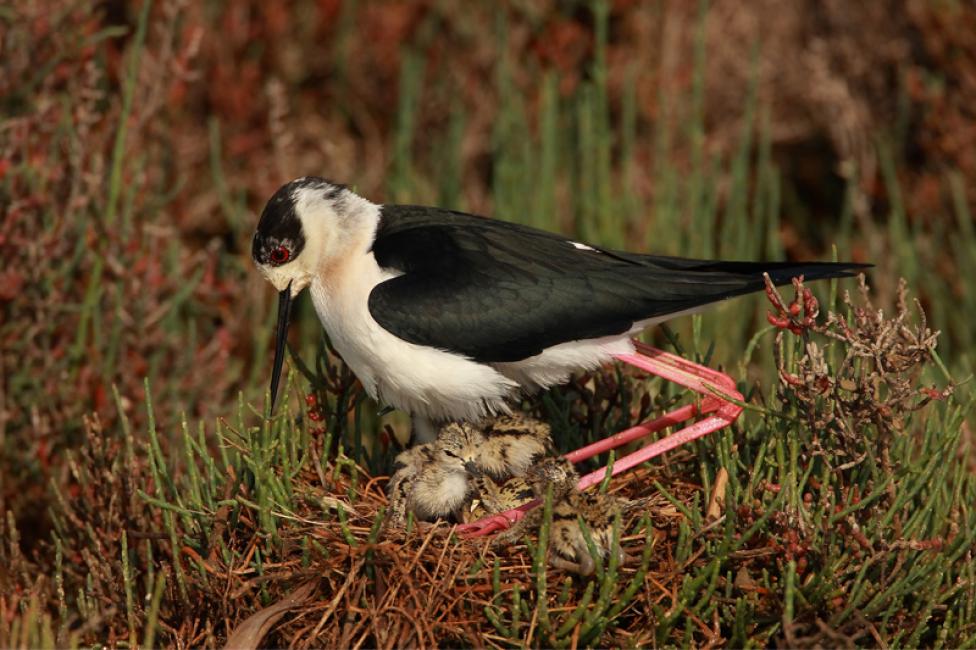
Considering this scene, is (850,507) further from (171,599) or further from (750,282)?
(171,599)

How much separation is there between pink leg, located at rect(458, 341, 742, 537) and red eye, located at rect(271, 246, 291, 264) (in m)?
1.17

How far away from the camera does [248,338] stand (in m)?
6.45

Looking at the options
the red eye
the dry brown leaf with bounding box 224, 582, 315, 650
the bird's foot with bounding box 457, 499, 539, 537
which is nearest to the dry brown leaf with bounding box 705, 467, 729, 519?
the bird's foot with bounding box 457, 499, 539, 537

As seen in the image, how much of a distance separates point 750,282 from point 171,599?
218cm

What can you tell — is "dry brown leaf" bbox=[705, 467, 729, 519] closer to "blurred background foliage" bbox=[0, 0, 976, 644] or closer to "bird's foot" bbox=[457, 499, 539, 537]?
"bird's foot" bbox=[457, 499, 539, 537]

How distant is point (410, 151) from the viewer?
806 centimetres

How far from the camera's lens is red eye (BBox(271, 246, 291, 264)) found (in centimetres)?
435

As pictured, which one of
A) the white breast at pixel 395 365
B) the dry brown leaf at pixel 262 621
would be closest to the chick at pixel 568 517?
the white breast at pixel 395 365

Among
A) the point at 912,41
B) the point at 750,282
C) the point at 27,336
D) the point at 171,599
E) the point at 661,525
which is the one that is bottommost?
the point at 171,599

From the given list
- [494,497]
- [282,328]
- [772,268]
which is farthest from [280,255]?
[772,268]

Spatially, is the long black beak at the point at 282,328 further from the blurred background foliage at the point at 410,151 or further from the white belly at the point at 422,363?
the blurred background foliage at the point at 410,151

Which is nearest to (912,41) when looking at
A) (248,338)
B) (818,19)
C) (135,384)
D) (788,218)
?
(818,19)

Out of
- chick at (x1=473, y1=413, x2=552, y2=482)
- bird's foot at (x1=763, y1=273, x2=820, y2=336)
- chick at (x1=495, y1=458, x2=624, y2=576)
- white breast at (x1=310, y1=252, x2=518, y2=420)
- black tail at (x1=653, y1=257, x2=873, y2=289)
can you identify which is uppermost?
black tail at (x1=653, y1=257, x2=873, y2=289)

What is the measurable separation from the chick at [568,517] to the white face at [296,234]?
1.11 meters
